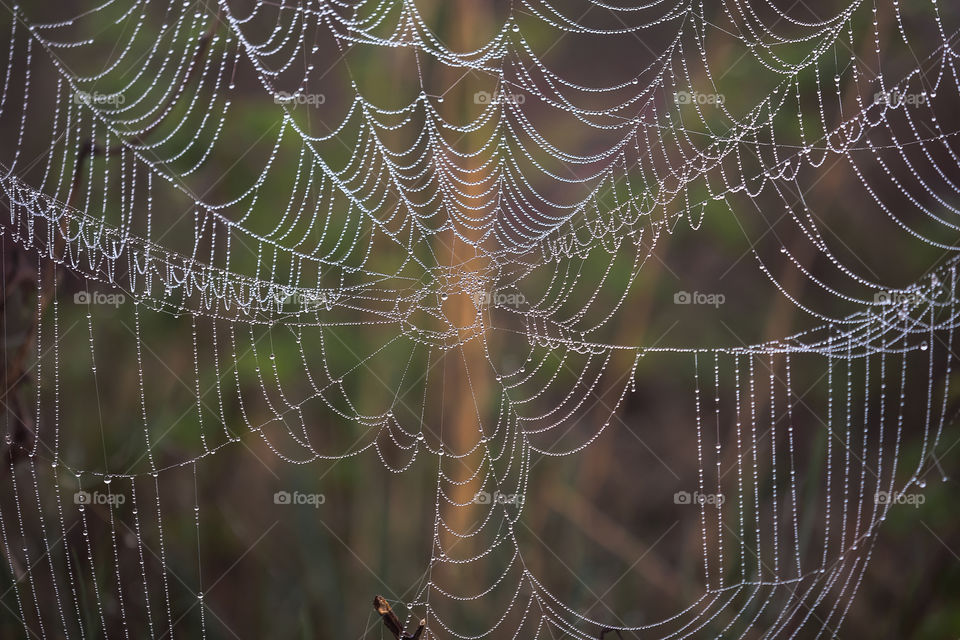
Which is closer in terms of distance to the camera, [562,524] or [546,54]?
[562,524]

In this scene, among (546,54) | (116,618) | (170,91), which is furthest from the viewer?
(546,54)

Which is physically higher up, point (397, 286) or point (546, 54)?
point (546, 54)

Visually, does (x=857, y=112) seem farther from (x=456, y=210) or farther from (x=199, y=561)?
(x=199, y=561)

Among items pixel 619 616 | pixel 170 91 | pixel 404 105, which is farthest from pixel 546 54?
pixel 619 616

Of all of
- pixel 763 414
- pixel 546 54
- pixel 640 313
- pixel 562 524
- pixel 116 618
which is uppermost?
pixel 546 54

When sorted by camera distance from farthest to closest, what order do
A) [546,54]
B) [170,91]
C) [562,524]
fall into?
[546,54] < [562,524] < [170,91]

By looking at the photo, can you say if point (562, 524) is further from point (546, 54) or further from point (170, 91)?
point (170, 91)
